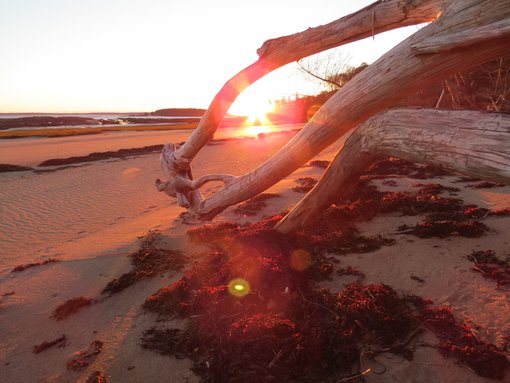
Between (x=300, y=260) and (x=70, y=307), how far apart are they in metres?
2.73

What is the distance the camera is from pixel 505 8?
2059mm

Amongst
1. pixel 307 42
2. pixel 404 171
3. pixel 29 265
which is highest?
pixel 307 42

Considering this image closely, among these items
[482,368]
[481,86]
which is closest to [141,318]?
[482,368]

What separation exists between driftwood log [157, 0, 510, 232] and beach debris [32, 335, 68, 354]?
7.70ft

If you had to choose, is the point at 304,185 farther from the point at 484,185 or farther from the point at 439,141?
the point at 439,141

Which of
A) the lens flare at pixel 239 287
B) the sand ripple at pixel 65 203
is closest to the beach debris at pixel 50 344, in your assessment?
the lens flare at pixel 239 287

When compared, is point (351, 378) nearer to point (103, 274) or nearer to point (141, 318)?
point (141, 318)

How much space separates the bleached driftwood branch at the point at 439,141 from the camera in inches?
74.2

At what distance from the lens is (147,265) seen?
15.9 feet

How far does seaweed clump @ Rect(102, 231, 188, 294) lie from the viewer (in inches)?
174

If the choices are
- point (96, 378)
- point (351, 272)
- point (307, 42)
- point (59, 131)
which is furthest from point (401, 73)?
point (59, 131)

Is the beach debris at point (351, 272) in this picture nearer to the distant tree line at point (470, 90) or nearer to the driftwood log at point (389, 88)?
the driftwood log at point (389, 88)

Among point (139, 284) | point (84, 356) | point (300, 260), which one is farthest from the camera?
point (139, 284)

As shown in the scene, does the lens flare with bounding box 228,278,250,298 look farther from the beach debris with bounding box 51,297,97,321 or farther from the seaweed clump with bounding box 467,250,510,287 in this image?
the seaweed clump with bounding box 467,250,510,287
